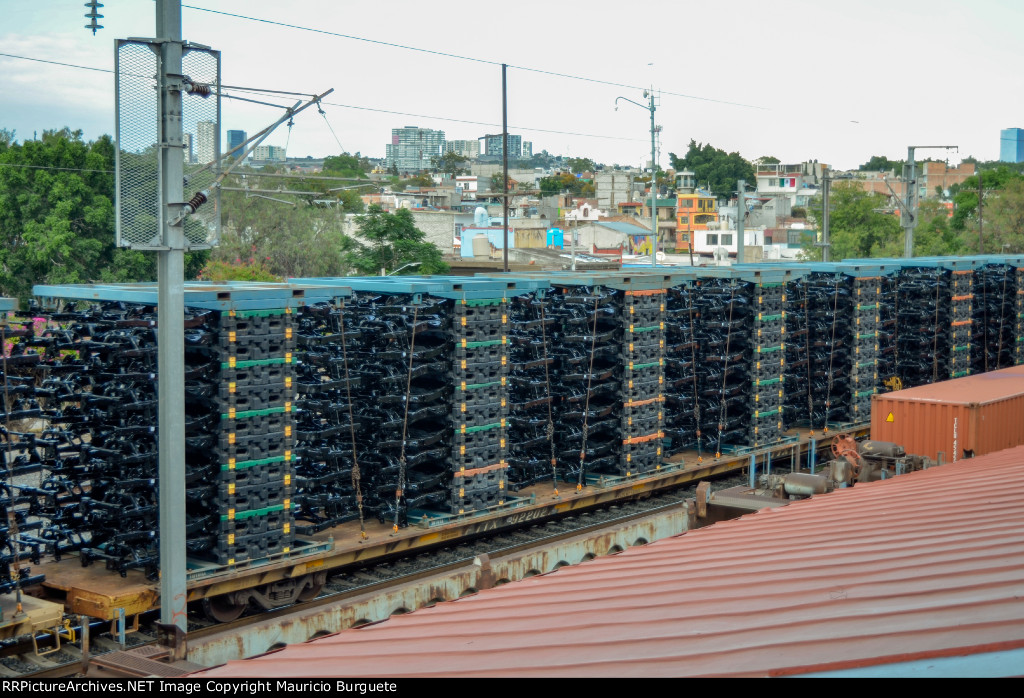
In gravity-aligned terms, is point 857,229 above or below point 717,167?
below

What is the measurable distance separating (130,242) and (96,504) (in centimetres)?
427

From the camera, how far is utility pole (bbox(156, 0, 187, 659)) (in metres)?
13.2

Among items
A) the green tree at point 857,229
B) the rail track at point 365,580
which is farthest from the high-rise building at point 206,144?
the green tree at point 857,229

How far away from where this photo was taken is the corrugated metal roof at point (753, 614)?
6324mm

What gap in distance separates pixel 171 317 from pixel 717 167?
488 feet

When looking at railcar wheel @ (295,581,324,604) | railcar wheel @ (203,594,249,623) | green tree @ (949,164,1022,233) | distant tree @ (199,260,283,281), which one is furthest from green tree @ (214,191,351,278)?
green tree @ (949,164,1022,233)

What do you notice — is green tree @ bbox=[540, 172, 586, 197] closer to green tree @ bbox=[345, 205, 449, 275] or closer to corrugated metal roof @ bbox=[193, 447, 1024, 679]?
green tree @ bbox=[345, 205, 449, 275]

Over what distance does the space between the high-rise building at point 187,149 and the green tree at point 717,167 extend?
138 meters

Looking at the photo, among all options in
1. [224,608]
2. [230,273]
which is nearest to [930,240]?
[230,273]

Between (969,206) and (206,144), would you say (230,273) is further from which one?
(969,206)

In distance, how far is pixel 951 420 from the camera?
21.1m

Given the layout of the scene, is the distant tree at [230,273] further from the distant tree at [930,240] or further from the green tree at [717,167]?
the green tree at [717,167]

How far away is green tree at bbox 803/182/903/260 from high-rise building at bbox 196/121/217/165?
251ft

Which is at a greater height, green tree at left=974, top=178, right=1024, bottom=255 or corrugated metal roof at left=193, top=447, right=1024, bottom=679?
green tree at left=974, top=178, right=1024, bottom=255
